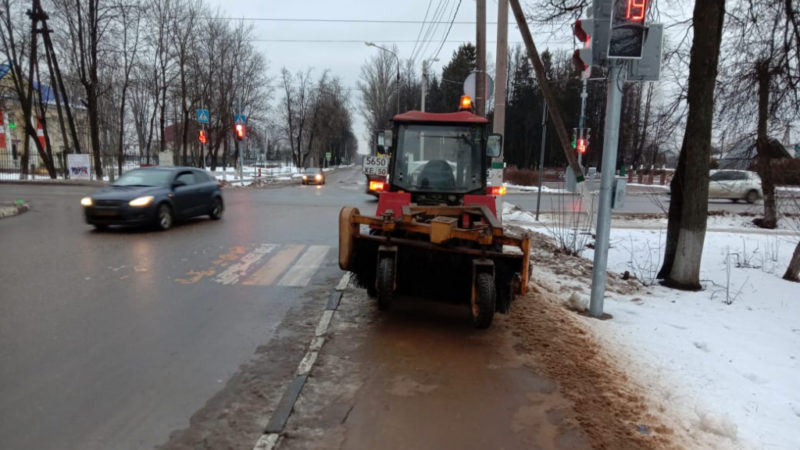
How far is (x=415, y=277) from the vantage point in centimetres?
562

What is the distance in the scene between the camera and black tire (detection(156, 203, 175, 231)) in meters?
12.2

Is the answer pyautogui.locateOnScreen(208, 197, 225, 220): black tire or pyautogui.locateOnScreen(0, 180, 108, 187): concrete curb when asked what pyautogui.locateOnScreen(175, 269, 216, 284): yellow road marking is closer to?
pyautogui.locateOnScreen(208, 197, 225, 220): black tire

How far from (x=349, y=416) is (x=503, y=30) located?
1160cm

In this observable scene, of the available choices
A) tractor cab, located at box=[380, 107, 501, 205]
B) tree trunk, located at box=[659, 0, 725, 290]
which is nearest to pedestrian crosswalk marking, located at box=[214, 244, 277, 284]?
tractor cab, located at box=[380, 107, 501, 205]

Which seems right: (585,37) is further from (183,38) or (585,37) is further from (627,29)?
(183,38)

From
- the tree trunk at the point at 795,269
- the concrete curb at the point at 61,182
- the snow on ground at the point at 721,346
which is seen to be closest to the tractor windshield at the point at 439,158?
the snow on ground at the point at 721,346

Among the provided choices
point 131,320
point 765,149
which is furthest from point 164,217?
point 765,149

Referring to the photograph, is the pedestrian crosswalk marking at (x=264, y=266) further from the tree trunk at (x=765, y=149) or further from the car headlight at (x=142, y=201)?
the tree trunk at (x=765, y=149)

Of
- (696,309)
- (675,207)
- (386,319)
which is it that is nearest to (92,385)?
(386,319)

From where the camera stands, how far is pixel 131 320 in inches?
225

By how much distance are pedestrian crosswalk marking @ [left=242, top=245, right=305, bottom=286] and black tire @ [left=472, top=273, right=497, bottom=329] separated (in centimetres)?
368

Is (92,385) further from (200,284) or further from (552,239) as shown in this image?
(552,239)

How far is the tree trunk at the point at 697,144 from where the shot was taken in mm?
7344

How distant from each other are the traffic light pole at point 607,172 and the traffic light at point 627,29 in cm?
30
